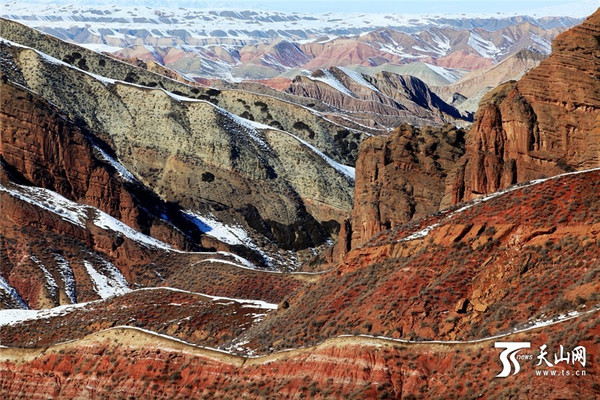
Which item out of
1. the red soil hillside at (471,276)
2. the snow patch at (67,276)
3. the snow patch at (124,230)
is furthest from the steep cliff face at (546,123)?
the snow patch at (124,230)

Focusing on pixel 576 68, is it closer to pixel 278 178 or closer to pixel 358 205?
pixel 358 205

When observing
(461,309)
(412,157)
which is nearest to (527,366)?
(461,309)

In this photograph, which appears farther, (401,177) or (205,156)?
(205,156)

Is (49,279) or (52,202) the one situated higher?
(52,202)

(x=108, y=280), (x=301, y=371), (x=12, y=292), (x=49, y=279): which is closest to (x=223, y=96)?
(x=108, y=280)

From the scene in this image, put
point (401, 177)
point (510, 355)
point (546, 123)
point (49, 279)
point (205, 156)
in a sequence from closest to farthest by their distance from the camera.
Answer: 1. point (510, 355)
2. point (546, 123)
3. point (401, 177)
4. point (49, 279)
5. point (205, 156)

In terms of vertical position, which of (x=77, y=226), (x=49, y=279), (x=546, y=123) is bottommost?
(x=49, y=279)

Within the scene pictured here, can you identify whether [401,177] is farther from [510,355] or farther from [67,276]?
[510,355]
